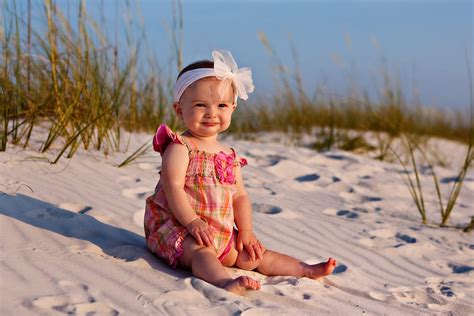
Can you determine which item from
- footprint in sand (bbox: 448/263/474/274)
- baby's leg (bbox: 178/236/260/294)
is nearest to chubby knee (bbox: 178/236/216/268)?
baby's leg (bbox: 178/236/260/294)

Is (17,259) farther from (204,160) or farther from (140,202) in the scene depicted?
(140,202)

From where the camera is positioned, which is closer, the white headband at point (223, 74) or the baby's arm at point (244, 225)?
the white headband at point (223, 74)

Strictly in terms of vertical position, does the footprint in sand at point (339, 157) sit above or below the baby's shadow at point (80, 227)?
below

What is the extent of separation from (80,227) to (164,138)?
59 cm

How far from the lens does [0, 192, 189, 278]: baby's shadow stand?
2.60 m

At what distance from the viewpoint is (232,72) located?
261cm

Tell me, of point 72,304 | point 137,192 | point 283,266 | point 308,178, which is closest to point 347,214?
point 308,178

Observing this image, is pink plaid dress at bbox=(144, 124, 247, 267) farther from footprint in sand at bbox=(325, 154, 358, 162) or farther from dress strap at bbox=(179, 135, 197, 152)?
footprint in sand at bbox=(325, 154, 358, 162)

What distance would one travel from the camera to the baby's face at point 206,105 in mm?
2564

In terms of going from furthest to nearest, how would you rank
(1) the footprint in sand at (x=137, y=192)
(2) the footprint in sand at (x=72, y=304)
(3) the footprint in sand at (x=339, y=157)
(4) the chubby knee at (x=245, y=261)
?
(3) the footprint in sand at (x=339, y=157) < (1) the footprint in sand at (x=137, y=192) < (4) the chubby knee at (x=245, y=261) < (2) the footprint in sand at (x=72, y=304)

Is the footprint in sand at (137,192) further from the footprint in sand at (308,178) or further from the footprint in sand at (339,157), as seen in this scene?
the footprint in sand at (339,157)

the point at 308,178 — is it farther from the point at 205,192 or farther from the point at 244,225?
the point at 205,192

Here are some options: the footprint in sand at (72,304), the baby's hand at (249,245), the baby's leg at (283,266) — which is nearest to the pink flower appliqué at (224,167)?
the baby's hand at (249,245)

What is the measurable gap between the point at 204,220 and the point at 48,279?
64cm
